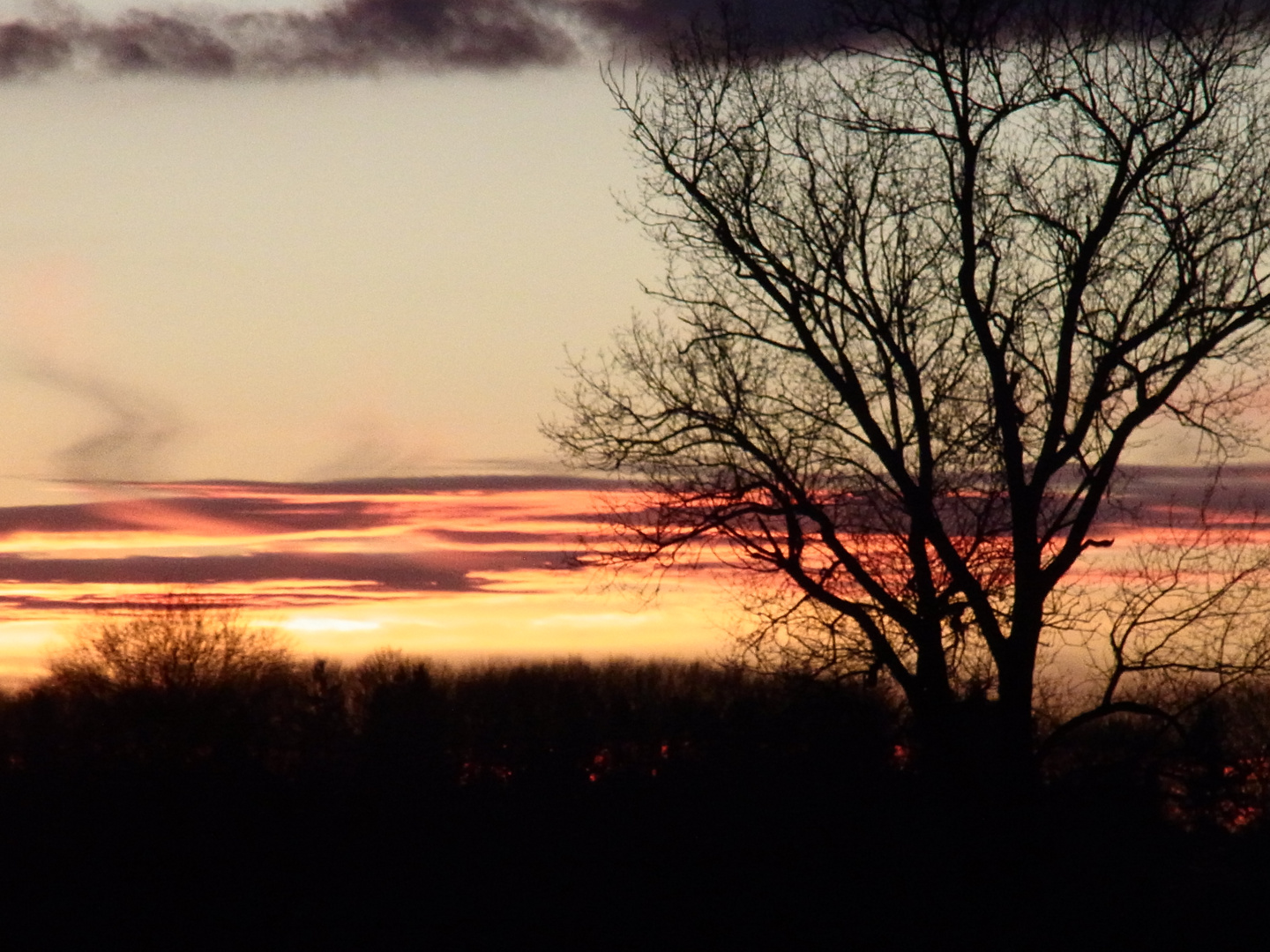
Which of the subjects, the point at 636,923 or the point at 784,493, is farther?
the point at 636,923

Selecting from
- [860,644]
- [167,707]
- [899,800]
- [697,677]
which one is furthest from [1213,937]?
[167,707]

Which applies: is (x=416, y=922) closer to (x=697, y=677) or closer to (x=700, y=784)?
(x=700, y=784)

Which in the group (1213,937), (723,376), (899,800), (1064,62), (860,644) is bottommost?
(1213,937)

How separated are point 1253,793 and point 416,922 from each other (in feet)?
37.4

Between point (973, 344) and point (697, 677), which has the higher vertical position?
point (973, 344)

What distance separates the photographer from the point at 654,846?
21438 mm

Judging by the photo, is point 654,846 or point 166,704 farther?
point 166,704

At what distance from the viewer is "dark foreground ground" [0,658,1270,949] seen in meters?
19.4

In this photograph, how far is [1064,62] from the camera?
16922mm

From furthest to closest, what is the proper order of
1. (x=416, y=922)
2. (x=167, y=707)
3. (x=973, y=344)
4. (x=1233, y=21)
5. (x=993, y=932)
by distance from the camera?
(x=167, y=707), (x=416, y=922), (x=993, y=932), (x=973, y=344), (x=1233, y=21)

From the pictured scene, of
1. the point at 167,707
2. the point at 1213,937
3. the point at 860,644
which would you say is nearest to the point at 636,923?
the point at 860,644

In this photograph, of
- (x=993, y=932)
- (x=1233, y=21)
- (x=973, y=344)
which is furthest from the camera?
(x=993, y=932)

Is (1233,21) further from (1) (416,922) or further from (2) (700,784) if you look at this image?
(1) (416,922)

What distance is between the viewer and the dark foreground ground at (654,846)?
19.4 metres
